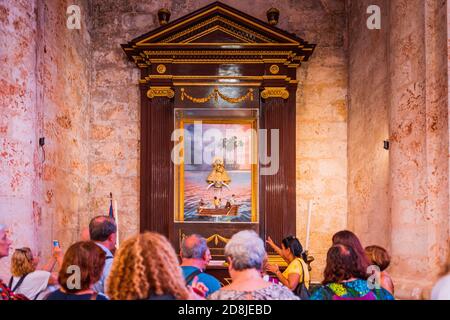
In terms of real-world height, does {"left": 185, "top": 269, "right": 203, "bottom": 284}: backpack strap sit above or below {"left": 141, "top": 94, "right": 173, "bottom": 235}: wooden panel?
below

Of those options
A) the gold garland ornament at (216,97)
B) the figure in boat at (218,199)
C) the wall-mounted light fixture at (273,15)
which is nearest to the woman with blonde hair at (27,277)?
the figure in boat at (218,199)

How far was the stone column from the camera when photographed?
20.6 feet

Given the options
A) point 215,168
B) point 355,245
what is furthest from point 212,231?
point 355,245

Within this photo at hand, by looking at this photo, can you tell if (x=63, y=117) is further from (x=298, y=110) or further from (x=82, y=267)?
(x=82, y=267)

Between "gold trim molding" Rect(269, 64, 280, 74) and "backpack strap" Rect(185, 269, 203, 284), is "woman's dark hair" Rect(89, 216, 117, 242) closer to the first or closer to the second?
"backpack strap" Rect(185, 269, 203, 284)

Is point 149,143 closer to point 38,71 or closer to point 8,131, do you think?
point 38,71

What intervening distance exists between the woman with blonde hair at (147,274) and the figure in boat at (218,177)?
665 cm

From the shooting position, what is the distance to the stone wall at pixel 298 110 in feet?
33.3

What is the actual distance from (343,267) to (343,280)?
0.30ft

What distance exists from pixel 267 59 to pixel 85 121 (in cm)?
339

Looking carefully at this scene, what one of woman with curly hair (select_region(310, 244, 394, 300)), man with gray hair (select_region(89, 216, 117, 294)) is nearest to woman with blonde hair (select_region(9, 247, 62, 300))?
man with gray hair (select_region(89, 216, 117, 294))

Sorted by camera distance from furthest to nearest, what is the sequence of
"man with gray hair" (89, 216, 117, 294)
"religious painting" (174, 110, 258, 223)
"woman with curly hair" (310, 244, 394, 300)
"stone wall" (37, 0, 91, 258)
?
1. "religious painting" (174, 110, 258, 223)
2. "stone wall" (37, 0, 91, 258)
3. "man with gray hair" (89, 216, 117, 294)
4. "woman with curly hair" (310, 244, 394, 300)

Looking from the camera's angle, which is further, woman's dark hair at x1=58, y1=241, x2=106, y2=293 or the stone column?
the stone column
